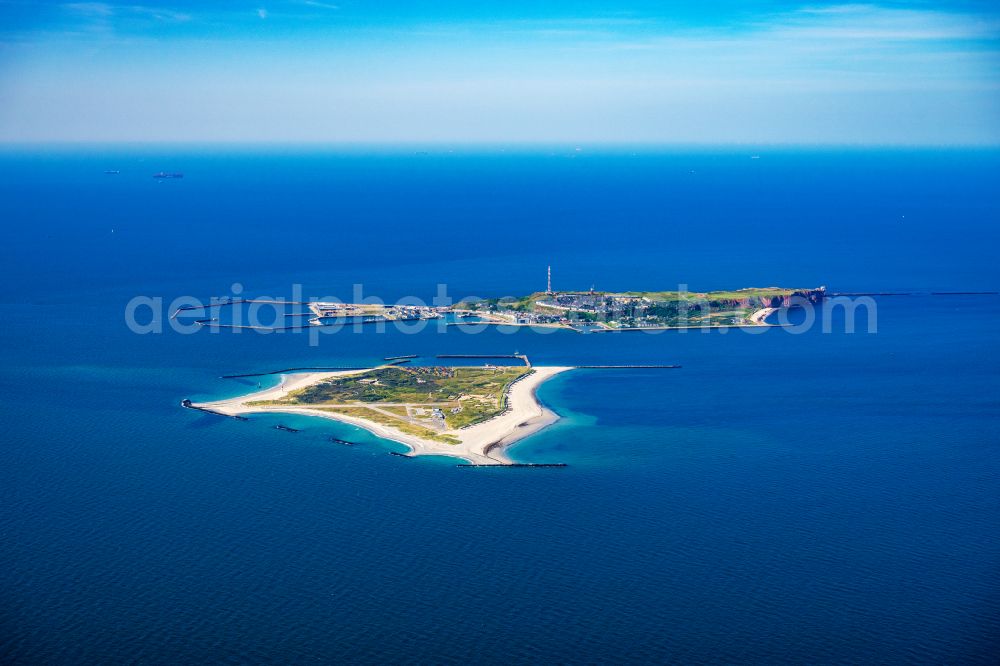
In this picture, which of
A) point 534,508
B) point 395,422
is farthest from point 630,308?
point 534,508

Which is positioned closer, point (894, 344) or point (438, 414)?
point (438, 414)

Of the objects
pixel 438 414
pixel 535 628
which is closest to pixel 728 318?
pixel 438 414

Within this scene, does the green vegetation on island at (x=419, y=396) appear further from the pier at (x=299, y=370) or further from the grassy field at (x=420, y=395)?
the pier at (x=299, y=370)

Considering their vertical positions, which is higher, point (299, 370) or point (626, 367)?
point (299, 370)

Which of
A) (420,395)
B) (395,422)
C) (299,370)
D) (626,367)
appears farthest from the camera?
(626,367)

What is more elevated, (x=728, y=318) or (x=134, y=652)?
(x=728, y=318)

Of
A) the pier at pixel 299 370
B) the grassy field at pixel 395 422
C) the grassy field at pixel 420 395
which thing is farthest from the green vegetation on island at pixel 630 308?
the grassy field at pixel 395 422

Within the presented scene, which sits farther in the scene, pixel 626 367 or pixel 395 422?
pixel 626 367

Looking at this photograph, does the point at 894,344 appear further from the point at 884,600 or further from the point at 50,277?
the point at 50,277

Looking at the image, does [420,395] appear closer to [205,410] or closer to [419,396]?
[419,396]
